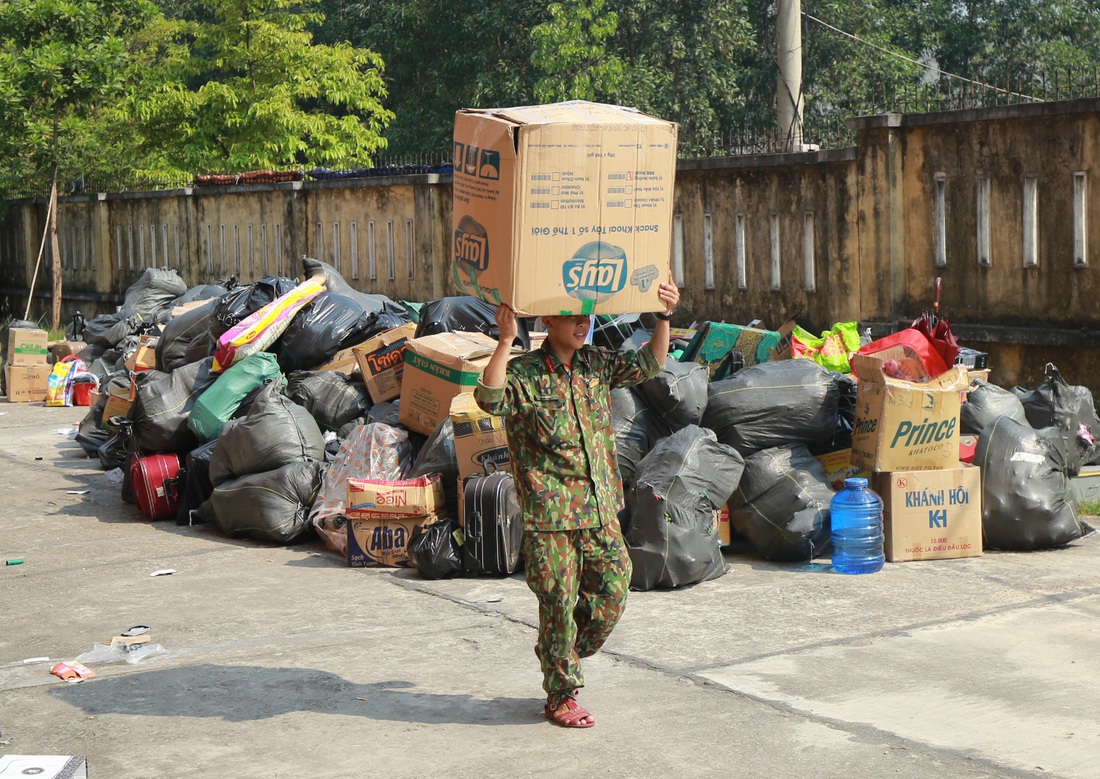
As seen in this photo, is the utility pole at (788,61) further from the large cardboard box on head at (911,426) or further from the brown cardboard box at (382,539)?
the brown cardboard box at (382,539)

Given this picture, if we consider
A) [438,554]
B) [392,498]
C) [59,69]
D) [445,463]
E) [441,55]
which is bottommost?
[438,554]

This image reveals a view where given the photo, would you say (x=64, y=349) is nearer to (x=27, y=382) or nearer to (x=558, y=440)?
(x=27, y=382)

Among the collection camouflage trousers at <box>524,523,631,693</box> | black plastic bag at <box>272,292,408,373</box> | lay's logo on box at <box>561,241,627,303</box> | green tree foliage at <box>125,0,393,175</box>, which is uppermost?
green tree foliage at <box>125,0,393,175</box>

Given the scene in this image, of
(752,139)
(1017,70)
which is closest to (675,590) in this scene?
(752,139)

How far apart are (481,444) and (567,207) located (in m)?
2.69

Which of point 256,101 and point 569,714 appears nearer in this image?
point 569,714

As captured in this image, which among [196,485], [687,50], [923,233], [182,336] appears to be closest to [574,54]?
[687,50]

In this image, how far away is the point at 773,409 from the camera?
7.41 metres

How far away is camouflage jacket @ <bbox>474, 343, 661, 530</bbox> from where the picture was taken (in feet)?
15.1

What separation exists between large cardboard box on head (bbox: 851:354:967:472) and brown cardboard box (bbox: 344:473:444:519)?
88.6 inches

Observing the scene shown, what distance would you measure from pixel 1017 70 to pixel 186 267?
15840 mm

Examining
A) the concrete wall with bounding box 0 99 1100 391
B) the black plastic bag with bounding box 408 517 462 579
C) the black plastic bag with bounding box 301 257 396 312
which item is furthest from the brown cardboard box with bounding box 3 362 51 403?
the black plastic bag with bounding box 408 517 462 579

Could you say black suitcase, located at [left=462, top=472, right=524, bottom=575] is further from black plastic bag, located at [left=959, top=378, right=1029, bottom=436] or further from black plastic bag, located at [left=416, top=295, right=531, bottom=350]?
black plastic bag, located at [left=959, top=378, right=1029, bottom=436]

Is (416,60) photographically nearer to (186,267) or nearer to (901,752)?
(186,267)
